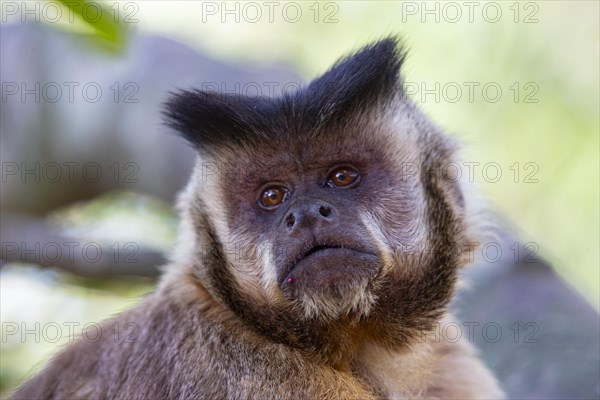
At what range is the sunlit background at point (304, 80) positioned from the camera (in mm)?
6133

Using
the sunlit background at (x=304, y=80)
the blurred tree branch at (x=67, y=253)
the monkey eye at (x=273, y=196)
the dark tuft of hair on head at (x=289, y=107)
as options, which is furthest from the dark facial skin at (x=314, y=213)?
the blurred tree branch at (x=67, y=253)

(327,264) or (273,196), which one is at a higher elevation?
(273,196)

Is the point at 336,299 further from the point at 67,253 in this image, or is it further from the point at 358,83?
the point at 67,253

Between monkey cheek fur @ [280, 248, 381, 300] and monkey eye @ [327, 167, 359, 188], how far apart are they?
18.2 inches

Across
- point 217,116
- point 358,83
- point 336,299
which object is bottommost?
point 336,299

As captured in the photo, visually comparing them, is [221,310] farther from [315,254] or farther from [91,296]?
[91,296]

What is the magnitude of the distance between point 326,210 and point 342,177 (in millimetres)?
328

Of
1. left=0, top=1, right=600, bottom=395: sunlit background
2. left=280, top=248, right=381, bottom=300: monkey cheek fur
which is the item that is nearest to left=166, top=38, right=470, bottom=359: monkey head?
left=280, top=248, right=381, bottom=300: monkey cheek fur

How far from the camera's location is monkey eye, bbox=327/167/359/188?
3865 millimetres

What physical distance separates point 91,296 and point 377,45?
3565 mm

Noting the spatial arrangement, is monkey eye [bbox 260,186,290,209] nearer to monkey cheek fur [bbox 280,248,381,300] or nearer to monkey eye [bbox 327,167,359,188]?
monkey eye [bbox 327,167,359,188]

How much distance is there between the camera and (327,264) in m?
3.50

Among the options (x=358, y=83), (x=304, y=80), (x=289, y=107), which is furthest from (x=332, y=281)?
(x=304, y=80)

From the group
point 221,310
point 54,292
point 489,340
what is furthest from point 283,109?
point 54,292
